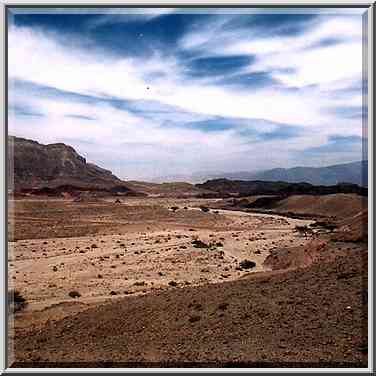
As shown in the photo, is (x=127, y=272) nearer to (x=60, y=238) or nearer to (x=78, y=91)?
(x=60, y=238)

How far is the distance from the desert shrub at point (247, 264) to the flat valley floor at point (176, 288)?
38mm

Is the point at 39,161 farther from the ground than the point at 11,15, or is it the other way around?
the point at 11,15

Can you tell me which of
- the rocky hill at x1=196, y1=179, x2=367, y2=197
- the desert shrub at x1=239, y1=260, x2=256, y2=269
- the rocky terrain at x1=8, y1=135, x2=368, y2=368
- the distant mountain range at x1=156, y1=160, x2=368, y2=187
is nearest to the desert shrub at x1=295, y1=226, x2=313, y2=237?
the rocky terrain at x1=8, y1=135, x2=368, y2=368

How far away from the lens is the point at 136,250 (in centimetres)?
595

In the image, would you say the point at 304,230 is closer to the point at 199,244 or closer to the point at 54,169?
the point at 199,244

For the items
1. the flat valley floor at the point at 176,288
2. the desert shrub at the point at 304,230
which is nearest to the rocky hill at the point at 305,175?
the flat valley floor at the point at 176,288

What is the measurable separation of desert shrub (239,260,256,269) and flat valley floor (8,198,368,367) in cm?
4

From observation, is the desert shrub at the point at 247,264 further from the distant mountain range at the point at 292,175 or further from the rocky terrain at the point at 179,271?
the distant mountain range at the point at 292,175

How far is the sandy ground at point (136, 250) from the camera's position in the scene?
4.96m

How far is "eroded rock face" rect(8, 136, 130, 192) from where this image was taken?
3.88 metres

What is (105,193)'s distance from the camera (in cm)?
547

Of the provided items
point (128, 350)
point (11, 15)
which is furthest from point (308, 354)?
point (11, 15)

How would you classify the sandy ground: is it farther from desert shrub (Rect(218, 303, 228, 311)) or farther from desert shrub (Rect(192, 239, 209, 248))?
desert shrub (Rect(218, 303, 228, 311))

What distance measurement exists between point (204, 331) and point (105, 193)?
2476 millimetres
